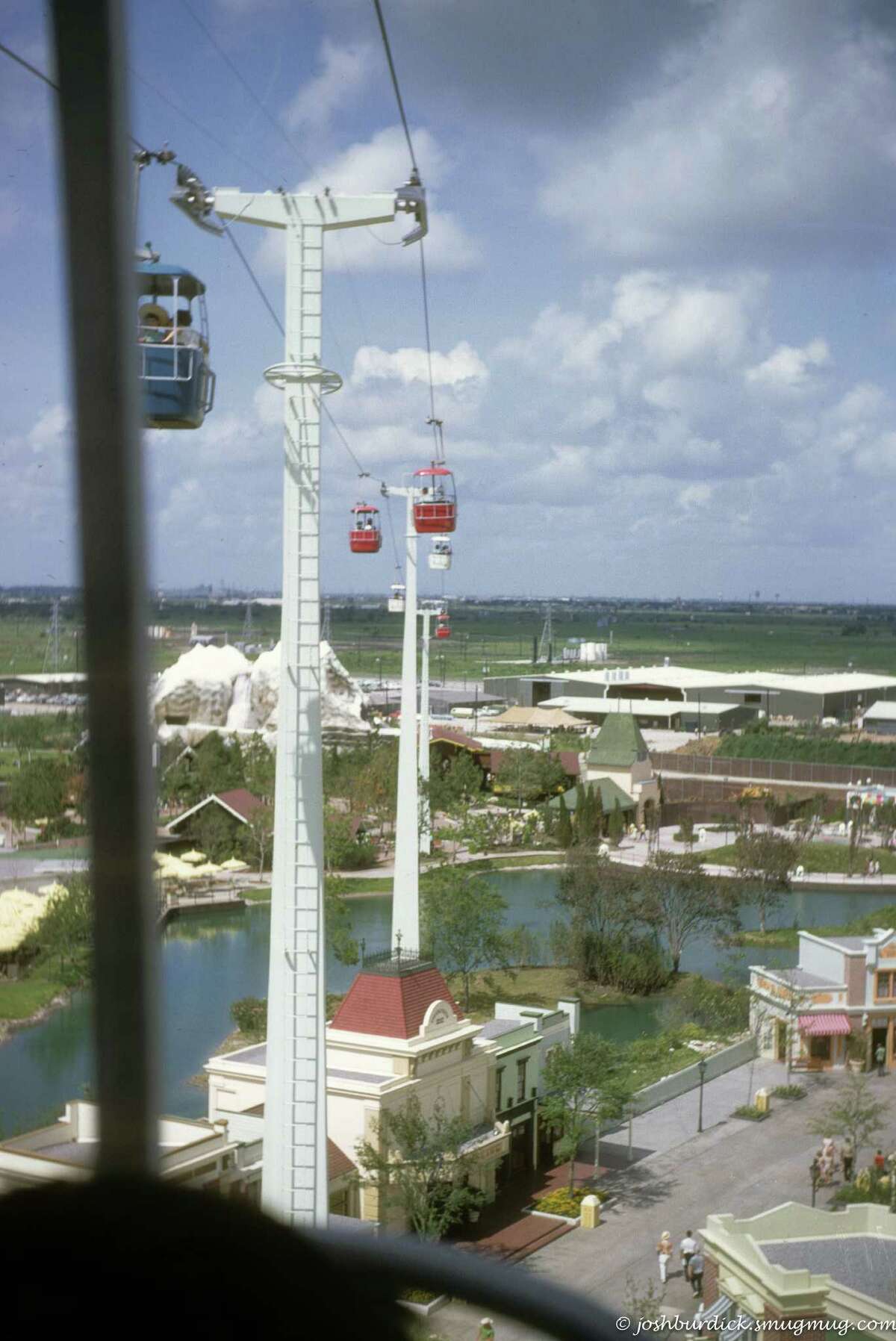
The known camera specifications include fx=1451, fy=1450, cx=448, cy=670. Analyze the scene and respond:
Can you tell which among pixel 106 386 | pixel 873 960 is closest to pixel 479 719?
pixel 873 960

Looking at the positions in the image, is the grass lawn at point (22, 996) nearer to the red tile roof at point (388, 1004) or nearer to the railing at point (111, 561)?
the red tile roof at point (388, 1004)

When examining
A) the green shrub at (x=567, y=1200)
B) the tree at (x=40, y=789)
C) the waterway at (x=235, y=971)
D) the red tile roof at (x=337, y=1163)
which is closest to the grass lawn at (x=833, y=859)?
the waterway at (x=235, y=971)

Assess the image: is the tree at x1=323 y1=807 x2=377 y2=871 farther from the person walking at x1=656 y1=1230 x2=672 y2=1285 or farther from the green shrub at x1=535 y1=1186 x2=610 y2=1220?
the person walking at x1=656 y1=1230 x2=672 y2=1285

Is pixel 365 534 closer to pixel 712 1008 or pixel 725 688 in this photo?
pixel 712 1008

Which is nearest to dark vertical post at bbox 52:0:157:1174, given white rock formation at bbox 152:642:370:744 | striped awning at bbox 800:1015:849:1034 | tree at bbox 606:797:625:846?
striped awning at bbox 800:1015:849:1034

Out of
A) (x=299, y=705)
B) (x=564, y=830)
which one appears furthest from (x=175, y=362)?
(x=564, y=830)

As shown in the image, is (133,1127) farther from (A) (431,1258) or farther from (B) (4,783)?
(B) (4,783)
